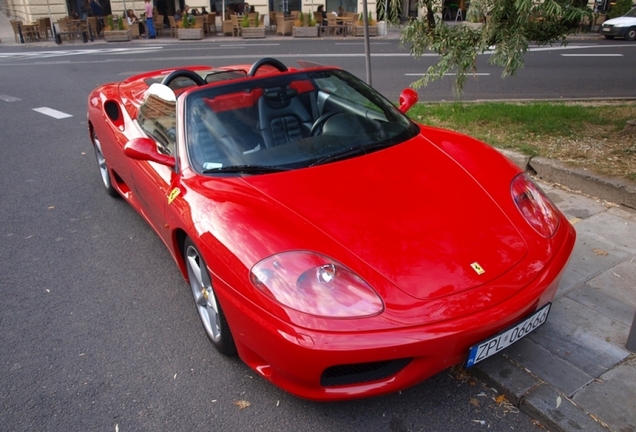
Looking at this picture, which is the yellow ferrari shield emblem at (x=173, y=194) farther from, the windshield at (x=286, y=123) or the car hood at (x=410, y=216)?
the car hood at (x=410, y=216)

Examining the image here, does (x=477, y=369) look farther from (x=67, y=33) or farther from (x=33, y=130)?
(x=67, y=33)

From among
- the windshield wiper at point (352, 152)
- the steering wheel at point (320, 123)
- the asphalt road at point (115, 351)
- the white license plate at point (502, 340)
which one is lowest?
the asphalt road at point (115, 351)

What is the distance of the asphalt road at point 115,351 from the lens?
8.21ft

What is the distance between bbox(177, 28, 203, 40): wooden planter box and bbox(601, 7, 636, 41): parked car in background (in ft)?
52.3

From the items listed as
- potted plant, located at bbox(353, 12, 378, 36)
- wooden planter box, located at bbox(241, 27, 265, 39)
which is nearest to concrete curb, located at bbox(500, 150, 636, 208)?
potted plant, located at bbox(353, 12, 378, 36)

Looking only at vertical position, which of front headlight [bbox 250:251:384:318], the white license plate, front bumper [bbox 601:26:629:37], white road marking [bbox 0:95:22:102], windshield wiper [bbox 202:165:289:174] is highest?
windshield wiper [bbox 202:165:289:174]

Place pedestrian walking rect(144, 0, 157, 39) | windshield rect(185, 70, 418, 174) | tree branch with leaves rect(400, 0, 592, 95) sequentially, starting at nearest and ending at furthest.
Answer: windshield rect(185, 70, 418, 174) < tree branch with leaves rect(400, 0, 592, 95) < pedestrian walking rect(144, 0, 157, 39)

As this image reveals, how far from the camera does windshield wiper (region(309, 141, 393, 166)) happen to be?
3.03 m

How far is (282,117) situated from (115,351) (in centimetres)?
169

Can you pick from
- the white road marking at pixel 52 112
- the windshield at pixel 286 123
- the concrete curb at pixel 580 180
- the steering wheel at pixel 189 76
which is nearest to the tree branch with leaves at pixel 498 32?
the concrete curb at pixel 580 180

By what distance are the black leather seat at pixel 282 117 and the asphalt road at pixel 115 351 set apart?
1.21 metres

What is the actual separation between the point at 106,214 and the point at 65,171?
157cm

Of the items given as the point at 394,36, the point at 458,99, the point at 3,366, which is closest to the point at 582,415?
the point at 3,366

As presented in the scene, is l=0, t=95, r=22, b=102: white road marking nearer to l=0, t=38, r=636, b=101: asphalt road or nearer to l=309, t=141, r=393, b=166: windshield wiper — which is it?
l=0, t=38, r=636, b=101: asphalt road
